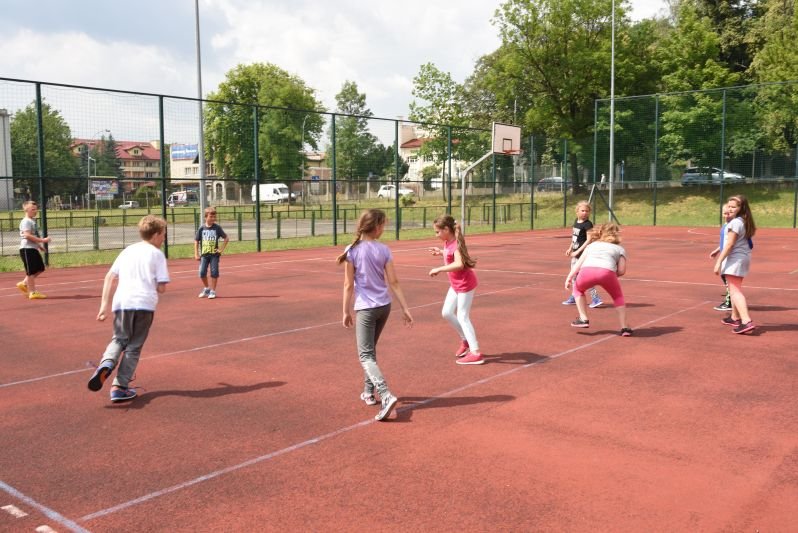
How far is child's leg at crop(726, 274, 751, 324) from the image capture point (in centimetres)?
893

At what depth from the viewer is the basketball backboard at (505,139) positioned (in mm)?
26297

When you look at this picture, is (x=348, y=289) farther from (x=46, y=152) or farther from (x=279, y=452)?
(x=46, y=152)

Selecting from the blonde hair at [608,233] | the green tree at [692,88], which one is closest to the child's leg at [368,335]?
the blonde hair at [608,233]

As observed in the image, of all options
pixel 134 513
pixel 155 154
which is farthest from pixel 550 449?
pixel 155 154

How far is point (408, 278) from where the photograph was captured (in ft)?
50.4

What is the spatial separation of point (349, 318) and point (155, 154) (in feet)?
55.4

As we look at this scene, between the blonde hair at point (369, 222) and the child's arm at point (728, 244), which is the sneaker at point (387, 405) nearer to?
the blonde hair at point (369, 222)

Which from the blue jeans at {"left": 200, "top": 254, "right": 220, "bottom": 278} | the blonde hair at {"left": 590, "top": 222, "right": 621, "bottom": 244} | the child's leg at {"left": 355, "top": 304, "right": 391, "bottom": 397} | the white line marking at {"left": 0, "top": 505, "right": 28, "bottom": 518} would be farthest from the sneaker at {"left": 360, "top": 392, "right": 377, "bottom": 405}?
the blue jeans at {"left": 200, "top": 254, "right": 220, "bottom": 278}

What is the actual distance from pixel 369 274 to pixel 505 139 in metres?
22.1

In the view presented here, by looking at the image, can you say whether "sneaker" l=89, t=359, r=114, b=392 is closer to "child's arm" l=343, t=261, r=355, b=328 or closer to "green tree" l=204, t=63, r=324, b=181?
"child's arm" l=343, t=261, r=355, b=328

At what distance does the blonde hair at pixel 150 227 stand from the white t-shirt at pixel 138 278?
120 millimetres

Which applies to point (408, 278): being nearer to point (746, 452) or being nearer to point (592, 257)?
point (592, 257)

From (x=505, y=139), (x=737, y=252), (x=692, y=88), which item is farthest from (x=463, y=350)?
(x=692, y=88)

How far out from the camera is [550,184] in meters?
41.1
